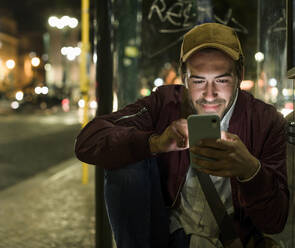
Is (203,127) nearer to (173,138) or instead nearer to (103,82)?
(173,138)

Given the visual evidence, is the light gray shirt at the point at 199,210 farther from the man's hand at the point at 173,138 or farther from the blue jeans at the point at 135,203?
the man's hand at the point at 173,138

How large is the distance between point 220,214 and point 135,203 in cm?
39

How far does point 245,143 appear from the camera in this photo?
2139 mm

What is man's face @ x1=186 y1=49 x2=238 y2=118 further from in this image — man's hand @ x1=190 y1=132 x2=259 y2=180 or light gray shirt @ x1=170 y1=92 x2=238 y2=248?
man's hand @ x1=190 y1=132 x2=259 y2=180

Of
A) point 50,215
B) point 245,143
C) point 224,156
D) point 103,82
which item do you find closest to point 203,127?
point 224,156

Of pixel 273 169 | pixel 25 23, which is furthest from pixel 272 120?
pixel 25 23

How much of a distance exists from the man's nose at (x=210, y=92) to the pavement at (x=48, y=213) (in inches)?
102

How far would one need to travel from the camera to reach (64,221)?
4.96 meters

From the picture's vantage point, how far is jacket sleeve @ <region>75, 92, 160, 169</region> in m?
2.09

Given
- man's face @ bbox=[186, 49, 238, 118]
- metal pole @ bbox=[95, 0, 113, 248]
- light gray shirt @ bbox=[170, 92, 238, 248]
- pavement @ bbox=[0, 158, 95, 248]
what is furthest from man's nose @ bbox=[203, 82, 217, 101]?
pavement @ bbox=[0, 158, 95, 248]

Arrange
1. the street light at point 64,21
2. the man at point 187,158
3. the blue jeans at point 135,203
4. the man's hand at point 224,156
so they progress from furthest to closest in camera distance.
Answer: the street light at point 64,21 < the blue jeans at point 135,203 < the man at point 187,158 < the man's hand at point 224,156

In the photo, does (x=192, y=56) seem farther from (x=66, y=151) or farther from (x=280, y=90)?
(x=66, y=151)

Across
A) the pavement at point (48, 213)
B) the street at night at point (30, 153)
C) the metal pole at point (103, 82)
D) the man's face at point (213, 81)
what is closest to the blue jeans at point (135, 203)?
the man's face at point (213, 81)

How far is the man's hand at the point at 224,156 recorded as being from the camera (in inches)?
67.1
